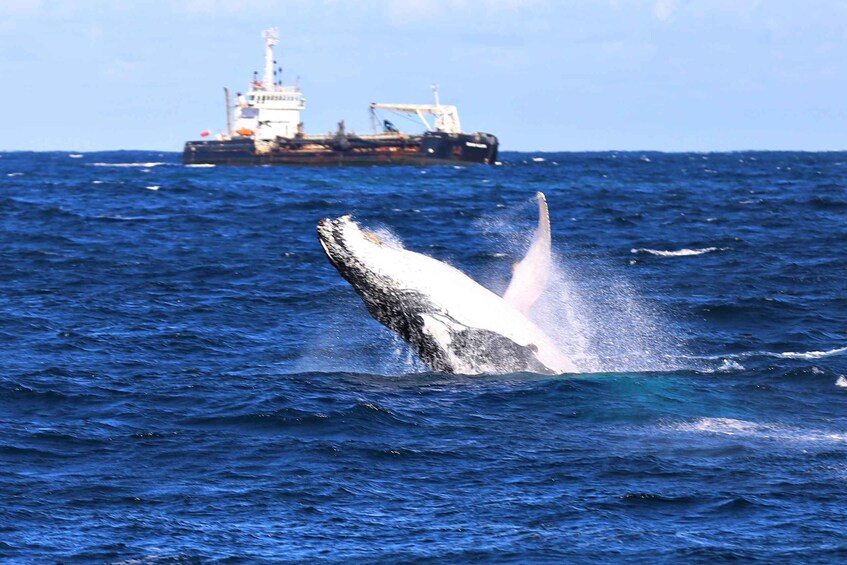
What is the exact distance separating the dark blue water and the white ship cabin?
110814 mm

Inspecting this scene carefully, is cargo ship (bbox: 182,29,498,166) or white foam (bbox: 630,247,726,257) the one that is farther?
cargo ship (bbox: 182,29,498,166)

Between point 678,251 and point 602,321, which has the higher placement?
point 678,251

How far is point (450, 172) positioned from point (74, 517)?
114 metres

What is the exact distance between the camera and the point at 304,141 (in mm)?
136375

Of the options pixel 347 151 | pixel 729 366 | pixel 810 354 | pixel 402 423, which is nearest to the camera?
pixel 402 423

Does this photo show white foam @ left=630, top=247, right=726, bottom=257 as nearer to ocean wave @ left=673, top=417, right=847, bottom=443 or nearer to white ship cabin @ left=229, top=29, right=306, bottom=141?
ocean wave @ left=673, top=417, right=847, bottom=443

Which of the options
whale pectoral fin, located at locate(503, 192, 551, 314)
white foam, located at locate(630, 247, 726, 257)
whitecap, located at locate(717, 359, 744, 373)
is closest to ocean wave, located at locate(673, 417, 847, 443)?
whale pectoral fin, located at locate(503, 192, 551, 314)

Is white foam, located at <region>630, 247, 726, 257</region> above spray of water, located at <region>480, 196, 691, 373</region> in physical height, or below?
above

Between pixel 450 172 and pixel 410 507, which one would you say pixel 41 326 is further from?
pixel 450 172

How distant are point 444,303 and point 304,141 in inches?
4817

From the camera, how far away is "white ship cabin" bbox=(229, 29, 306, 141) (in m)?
144

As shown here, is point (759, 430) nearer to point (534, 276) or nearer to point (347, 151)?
point (534, 276)

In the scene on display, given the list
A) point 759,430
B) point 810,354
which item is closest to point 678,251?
point 810,354

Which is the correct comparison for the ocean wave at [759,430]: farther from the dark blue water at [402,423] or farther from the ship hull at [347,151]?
the ship hull at [347,151]
